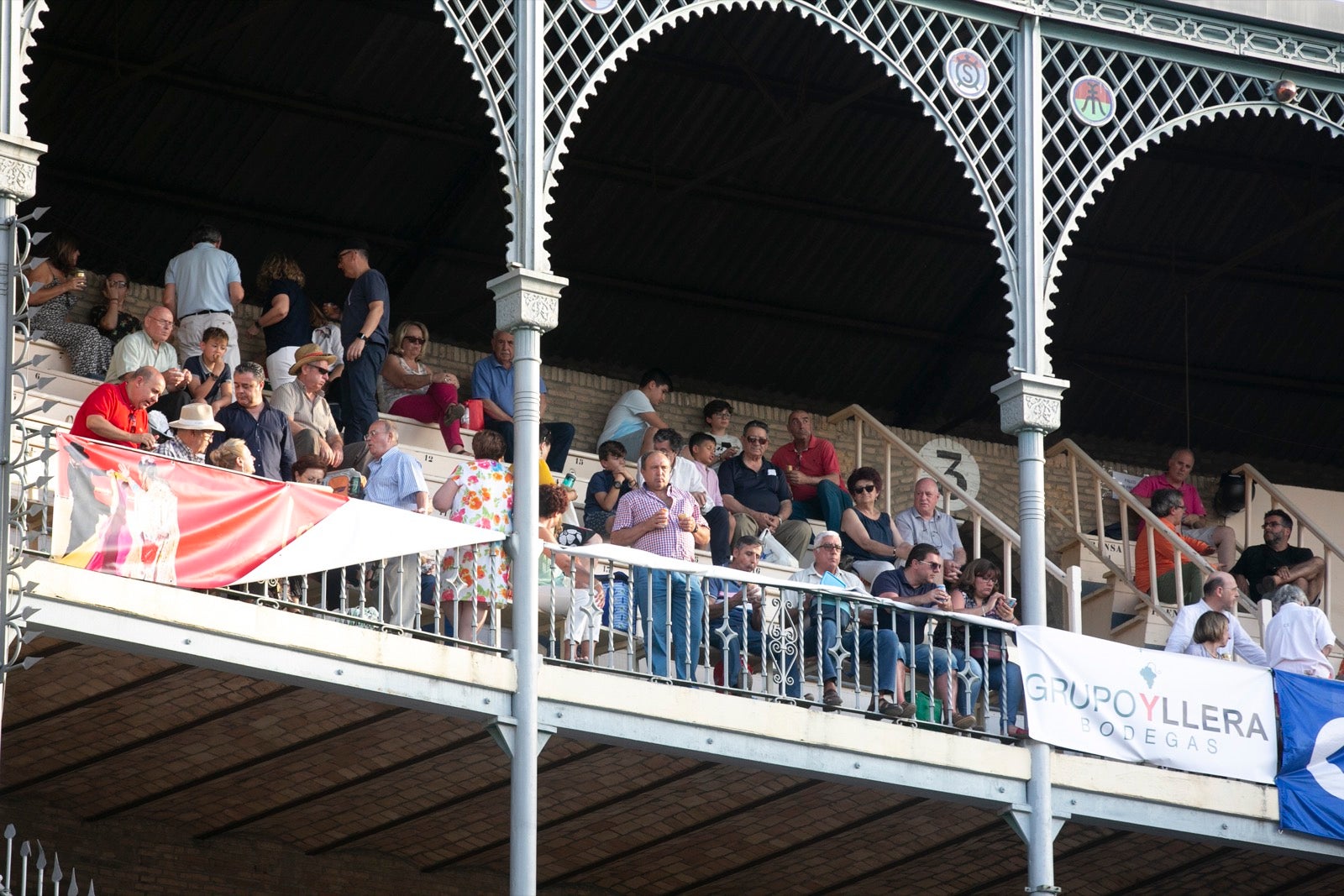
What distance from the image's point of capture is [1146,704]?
14805mm

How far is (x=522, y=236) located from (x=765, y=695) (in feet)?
10.2

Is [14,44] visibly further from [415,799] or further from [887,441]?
[887,441]

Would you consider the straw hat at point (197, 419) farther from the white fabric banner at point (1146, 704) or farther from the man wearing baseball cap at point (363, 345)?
the white fabric banner at point (1146, 704)

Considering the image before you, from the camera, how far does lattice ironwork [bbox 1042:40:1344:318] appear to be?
1553 cm

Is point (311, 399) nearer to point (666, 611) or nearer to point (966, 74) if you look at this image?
point (666, 611)

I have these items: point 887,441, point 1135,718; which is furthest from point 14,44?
point 887,441

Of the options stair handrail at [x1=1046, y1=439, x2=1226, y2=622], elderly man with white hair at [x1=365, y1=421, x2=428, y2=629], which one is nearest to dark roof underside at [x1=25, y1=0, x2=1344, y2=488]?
stair handrail at [x1=1046, y1=439, x2=1226, y2=622]

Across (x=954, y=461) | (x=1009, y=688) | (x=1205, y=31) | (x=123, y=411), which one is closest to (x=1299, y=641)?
(x=1009, y=688)

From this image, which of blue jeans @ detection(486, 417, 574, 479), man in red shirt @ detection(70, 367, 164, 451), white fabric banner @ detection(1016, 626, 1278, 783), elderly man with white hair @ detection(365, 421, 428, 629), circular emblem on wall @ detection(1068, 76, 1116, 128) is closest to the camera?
man in red shirt @ detection(70, 367, 164, 451)

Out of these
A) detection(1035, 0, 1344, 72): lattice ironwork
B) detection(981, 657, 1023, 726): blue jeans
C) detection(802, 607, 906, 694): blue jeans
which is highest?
detection(1035, 0, 1344, 72): lattice ironwork

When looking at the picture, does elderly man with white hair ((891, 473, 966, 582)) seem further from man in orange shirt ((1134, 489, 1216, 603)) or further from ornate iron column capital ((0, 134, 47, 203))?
ornate iron column capital ((0, 134, 47, 203))

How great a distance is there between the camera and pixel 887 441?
19750 mm

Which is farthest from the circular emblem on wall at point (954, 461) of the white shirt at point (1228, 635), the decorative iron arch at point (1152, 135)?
the white shirt at point (1228, 635)

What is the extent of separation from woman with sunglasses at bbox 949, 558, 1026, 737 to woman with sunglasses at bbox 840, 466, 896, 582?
84 cm
